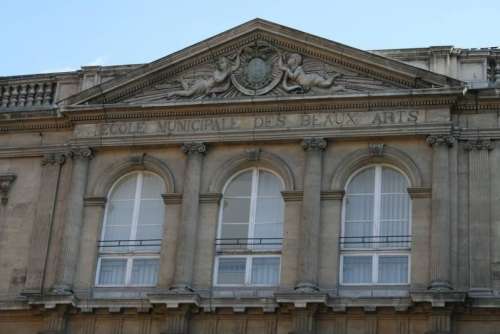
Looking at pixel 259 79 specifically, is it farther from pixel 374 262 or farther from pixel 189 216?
pixel 374 262

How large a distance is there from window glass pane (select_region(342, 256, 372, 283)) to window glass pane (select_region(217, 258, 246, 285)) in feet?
7.13

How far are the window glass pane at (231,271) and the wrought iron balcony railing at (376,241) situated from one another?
7.15 ft

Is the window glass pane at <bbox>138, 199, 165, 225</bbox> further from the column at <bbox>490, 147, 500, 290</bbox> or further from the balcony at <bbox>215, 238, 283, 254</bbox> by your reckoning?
the column at <bbox>490, 147, 500, 290</bbox>

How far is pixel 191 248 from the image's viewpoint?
957 inches

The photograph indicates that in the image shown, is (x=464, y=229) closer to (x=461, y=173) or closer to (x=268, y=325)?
(x=461, y=173)

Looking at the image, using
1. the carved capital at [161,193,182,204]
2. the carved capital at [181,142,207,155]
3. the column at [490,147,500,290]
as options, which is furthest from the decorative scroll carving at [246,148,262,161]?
the column at [490,147,500,290]

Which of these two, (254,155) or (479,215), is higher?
(254,155)

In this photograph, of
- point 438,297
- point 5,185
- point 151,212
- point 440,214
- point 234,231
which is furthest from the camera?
point 5,185

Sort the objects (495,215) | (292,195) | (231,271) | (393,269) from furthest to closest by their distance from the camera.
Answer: (292,195) < (231,271) < (393,269) < (495,215)

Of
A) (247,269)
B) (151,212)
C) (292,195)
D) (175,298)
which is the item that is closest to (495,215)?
(292,195)

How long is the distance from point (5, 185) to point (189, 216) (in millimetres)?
4747

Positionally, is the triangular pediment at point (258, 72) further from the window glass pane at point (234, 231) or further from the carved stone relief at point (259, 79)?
the window glass pane at point (234, 231)

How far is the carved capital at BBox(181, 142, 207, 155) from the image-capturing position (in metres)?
25.2

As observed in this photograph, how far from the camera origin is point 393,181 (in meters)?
24.4
